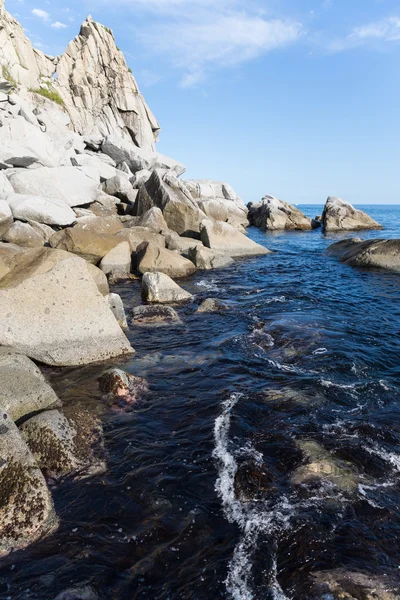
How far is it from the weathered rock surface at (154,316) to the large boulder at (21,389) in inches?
178

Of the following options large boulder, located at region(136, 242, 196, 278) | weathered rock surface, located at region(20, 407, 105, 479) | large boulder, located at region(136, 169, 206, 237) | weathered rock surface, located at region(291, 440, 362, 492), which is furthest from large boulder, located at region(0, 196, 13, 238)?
weathered rock surface, located at region(291, 440, 362, 492)

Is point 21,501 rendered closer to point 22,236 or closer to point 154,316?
point 154,316

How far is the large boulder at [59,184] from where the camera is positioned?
20.7 m

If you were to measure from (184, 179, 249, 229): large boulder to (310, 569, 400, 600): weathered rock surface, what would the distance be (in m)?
26.8

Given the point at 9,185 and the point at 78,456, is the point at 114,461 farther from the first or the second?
the point at 9,185

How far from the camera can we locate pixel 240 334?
10359mm

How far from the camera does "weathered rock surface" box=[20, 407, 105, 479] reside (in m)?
5.18

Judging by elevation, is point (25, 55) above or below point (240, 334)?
above

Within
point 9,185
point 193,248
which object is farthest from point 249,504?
point 9,185

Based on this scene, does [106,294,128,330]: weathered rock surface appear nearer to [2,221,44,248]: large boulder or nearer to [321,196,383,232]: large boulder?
[2,221,44,248]: large boulder

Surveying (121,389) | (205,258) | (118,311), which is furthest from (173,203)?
(121,389)

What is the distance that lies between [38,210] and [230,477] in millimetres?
17023

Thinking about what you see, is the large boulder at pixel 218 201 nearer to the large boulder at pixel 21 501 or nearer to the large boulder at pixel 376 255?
the large boulder at pixel 376 255

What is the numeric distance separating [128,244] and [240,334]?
842 cm
